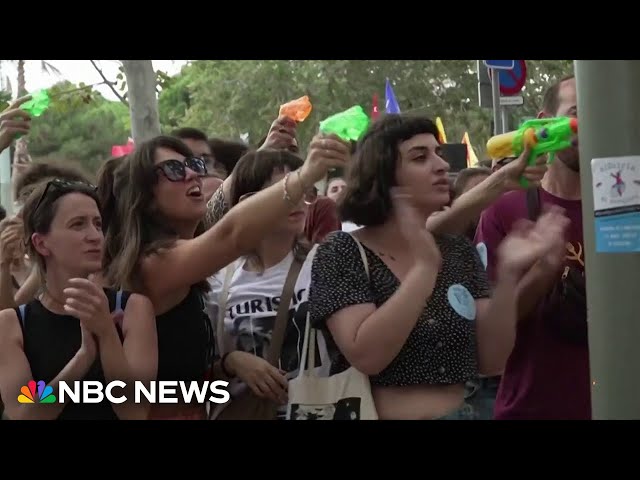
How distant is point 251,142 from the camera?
13.4ft

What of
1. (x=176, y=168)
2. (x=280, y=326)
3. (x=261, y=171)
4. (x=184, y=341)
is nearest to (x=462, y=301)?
(x=280, y=326)

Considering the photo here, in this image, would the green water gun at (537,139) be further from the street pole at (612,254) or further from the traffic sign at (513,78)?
the street pole at (612,254)

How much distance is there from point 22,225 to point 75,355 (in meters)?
0.53

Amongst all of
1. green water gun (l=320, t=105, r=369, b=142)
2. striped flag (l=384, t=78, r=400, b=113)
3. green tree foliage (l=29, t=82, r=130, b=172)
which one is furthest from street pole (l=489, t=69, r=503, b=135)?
Result: green tree foliage (l=29, t=82, r=130, b=172)

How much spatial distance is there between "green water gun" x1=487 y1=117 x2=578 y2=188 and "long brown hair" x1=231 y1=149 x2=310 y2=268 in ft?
2.49

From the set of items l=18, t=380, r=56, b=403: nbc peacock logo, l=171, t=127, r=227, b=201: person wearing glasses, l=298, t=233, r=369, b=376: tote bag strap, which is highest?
l=171, t=127, r=227, b=201: person wearing glasses

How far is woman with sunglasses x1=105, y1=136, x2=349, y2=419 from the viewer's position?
3.88 metres

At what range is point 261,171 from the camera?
4.02 metres

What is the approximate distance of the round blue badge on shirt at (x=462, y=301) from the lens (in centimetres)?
388

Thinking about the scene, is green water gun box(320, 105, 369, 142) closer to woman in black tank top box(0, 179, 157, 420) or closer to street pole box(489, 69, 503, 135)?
street pole box(489, 69, 503, 135)

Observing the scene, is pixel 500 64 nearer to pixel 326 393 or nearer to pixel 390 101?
pixel 390 101

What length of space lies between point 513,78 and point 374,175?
A: 72 centimetres

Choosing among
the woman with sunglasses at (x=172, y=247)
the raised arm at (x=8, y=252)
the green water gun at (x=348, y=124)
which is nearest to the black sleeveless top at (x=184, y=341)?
the woman with sunglasses at (x=172, y=247)
